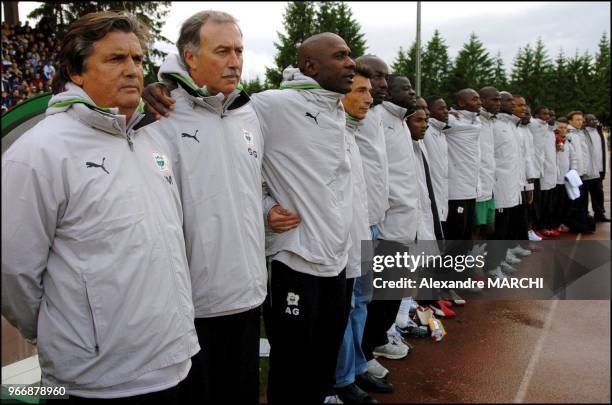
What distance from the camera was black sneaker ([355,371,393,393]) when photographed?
12.9 ft

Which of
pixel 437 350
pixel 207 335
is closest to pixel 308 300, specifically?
pixel 207 335

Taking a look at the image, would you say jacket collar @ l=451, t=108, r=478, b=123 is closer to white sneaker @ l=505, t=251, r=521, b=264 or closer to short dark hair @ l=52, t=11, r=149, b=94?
white sneaker @ l=505, t=251, r=521, b=264

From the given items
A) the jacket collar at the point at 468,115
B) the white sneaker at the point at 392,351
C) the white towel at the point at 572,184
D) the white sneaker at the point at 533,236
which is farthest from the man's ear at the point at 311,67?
the white towel at the point at 572,184

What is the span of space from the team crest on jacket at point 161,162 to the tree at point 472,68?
164 ft

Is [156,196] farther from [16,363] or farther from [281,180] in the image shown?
[16,363]

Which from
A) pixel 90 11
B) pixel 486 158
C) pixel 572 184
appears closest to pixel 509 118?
pixel 486 158

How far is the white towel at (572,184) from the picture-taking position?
10477 millimetres

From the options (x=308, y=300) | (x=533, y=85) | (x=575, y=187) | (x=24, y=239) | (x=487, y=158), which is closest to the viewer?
(x=24, y=239)

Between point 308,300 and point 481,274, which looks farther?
point 481,274

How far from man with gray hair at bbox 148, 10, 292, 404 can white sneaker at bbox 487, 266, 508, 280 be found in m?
5.13

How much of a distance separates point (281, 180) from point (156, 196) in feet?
3.36

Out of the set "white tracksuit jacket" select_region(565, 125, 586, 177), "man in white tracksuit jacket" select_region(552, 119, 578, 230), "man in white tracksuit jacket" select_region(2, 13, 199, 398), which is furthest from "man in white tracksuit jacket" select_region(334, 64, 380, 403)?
"white tracksuit jacket" select_region(565, 125, 586, 177)

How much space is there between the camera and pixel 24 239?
1.81m

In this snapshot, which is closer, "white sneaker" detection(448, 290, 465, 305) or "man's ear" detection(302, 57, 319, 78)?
"man's ear" detection(302, 57, 319, 78)
